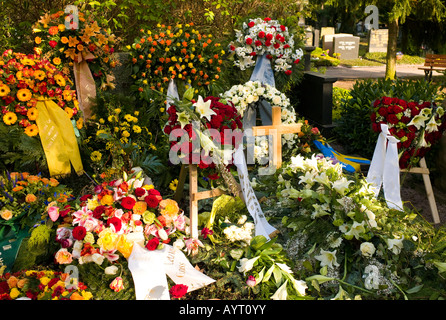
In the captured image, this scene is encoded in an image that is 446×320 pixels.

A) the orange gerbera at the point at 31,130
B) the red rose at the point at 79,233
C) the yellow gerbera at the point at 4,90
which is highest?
the yellow gerbera at the point at 4,90

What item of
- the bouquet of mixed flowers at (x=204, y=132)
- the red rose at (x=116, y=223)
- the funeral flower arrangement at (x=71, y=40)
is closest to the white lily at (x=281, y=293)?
the bouquet of mixed flowers at (x=204, y=132)

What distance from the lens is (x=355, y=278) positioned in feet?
8.73

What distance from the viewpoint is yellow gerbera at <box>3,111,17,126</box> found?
351 cm

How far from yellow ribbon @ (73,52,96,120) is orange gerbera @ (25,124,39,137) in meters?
0.68

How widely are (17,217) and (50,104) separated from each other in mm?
1211

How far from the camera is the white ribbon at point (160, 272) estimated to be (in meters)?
2.48

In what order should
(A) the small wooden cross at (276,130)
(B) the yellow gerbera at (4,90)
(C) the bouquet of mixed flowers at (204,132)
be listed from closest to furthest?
(C) the bouquet of mixed flowers at (204,132)
(B) the yellow gerbera at (4,90)
(A) the small wooden cross at (276,130)

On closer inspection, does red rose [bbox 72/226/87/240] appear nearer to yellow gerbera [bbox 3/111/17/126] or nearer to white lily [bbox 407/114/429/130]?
yellow gerbera [bbox 3/111/17/126]

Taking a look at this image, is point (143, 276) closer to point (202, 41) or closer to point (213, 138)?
point (213, 138)

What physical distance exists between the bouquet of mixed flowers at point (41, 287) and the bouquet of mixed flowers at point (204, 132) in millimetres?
1106

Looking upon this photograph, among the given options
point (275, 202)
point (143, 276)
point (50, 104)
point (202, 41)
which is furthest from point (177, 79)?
point (143, 276)

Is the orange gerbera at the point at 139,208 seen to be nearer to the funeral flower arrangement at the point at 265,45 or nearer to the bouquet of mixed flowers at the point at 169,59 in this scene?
the bouquet of mixed flowers at the point at 169,59

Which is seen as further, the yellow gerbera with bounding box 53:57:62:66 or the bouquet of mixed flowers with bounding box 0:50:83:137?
the yellow gerbera with bounding box 53:57:62:66

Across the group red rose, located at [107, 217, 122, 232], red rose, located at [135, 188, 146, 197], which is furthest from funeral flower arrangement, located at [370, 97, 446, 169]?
red rose, located at [107, 217, 122, 232]
